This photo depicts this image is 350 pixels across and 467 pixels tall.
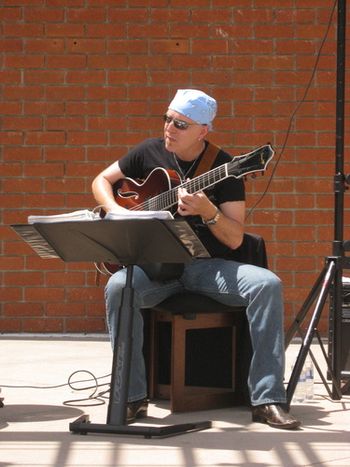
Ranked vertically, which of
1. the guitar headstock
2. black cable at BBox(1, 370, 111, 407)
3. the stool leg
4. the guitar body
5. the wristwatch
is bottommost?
black cable at BBox(1, 370, 111, 407)

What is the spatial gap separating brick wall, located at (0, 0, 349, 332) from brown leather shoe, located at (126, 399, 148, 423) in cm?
284

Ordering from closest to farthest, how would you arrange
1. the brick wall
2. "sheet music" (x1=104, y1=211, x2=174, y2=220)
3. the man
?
"sheet music" (x1=104, y1=211, x2=174, y2=220) < the man < the brick wall

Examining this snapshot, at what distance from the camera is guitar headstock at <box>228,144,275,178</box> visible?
4.80 meters

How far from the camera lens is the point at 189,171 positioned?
530 centimetres

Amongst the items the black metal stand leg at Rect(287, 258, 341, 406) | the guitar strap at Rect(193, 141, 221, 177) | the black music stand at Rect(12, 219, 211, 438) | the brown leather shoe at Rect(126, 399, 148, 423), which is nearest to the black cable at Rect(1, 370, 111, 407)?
the brown leather shoe at Rect(126, 399, 148, 423)

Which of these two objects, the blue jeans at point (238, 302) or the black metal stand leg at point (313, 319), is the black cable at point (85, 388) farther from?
the black metal stand leg at point (313, 319)

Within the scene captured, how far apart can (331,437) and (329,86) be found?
3814 millimetres

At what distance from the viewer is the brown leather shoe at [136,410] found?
4.91 metres

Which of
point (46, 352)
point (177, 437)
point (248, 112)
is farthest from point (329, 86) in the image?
point (177, 437)

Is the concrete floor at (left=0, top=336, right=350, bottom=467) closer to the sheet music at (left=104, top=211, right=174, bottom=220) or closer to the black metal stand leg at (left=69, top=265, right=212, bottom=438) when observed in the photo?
the black metal stand leg at (left=69, top=265, right=212, bottom=438)

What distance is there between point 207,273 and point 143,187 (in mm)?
534

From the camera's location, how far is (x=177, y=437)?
4520 mm

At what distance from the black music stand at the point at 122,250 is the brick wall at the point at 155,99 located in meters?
3.17

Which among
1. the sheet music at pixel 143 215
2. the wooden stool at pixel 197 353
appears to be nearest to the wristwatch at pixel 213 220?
the wooden stool at pixel 197 353
